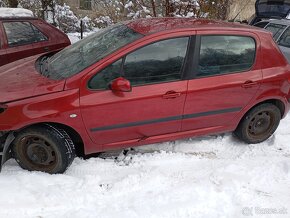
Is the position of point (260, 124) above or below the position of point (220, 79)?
below

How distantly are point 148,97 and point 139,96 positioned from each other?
10 cm

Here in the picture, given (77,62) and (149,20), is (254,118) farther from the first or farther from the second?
(77,62)

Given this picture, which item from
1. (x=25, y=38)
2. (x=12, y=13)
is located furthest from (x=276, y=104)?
(x=12, y=13)

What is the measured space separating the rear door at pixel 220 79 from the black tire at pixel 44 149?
1.38 m

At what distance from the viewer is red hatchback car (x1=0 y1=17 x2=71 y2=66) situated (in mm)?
5004

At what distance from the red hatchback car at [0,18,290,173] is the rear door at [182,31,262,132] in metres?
0.01

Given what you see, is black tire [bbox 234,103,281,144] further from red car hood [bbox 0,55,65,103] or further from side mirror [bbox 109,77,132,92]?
red car hood [bbox 0,55,65,103]

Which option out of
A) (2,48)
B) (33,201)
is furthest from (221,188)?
(2,48)

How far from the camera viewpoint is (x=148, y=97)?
329cm

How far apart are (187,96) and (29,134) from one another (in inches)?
68.0

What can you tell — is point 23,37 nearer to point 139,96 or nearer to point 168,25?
point 168,25

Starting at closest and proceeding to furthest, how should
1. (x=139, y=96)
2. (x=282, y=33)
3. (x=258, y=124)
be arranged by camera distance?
(x=139, y=96)
(x=258, y=124)
(x=282, y=33)

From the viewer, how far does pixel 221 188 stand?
10.7 ft

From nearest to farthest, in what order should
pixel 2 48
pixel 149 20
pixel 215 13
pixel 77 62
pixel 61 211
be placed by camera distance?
pixel 61 211 → pixel 77 62 → pixel 149 20 → pixel 2 48 → pixel 215 13
